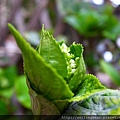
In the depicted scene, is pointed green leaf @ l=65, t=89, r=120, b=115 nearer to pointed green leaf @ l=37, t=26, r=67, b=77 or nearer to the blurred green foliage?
pointed green leaf @ l=37, t=26, r=67, b=77

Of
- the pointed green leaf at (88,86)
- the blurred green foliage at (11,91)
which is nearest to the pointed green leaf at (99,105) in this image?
the pointed green leaf at (88,86)

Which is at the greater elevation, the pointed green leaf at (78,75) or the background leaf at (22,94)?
the pointed green leaf at (78,75)

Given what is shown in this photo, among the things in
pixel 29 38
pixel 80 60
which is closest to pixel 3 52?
pixel 29 38

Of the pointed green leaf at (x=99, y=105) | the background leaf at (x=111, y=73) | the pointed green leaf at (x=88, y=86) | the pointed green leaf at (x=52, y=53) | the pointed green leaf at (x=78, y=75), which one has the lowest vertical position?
the background leaf at (x=111, y=73)

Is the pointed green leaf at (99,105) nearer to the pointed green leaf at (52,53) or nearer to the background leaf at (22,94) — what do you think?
the pointed green leaf at (52,53)

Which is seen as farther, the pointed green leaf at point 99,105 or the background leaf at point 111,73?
the background leaf at point 111,73

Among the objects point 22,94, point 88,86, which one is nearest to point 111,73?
point 22,94

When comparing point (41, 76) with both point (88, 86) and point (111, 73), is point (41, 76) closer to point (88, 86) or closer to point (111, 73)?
point (88, 86)
